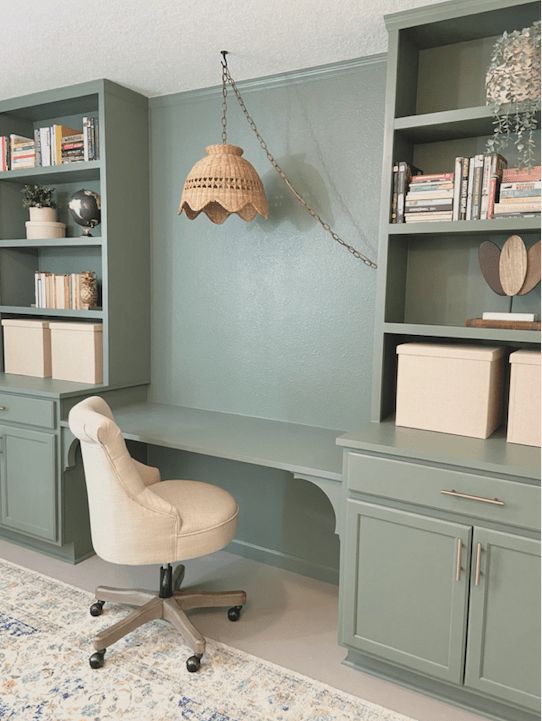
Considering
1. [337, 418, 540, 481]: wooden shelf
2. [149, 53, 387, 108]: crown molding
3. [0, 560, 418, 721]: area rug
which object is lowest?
[0, 560, 418, 721]: area rug

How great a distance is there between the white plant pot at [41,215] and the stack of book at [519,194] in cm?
247

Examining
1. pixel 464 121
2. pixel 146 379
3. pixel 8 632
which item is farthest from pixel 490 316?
pixel 8 632

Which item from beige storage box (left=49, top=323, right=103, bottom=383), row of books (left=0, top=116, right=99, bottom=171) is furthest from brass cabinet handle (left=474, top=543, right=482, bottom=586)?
row of books (left=0, top=116, right=99, bottom=171)

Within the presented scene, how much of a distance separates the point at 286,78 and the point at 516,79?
1180mm

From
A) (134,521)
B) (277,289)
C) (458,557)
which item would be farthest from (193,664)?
(277,289)

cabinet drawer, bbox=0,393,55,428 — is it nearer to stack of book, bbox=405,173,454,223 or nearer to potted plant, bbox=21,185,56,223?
potted plant, bbox=21,185,56,223

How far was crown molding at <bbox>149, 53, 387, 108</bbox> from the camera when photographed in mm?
2645

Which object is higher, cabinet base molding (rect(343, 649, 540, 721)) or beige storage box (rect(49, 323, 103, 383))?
beige storage box (rect(49, 323, 103, 383))

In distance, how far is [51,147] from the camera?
328 cm

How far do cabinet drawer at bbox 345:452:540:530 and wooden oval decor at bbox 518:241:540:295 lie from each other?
0.76m

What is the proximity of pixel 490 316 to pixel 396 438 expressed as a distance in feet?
1.87

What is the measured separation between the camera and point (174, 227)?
3.28 m

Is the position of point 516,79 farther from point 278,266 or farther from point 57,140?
point 57,140

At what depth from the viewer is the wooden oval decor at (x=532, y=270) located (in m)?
2.18
